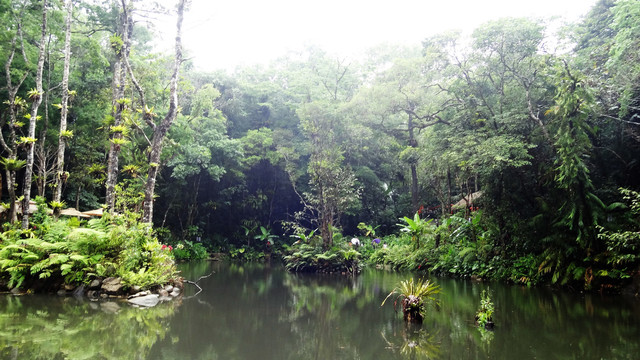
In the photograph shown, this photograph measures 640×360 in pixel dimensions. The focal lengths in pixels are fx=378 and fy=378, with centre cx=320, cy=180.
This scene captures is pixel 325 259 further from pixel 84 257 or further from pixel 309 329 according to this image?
pixel 309 329

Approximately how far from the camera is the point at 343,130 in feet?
61.7

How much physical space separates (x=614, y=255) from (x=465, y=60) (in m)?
7.32

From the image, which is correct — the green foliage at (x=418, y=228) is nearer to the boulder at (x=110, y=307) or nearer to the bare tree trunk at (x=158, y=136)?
the bare tree trunk at (x=158, y=136)

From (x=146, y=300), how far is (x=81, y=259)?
58.4 inches

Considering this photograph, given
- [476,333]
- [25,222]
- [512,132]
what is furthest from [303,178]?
[476,333]

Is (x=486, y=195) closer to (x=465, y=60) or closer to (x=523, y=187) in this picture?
(x=523, y=187)

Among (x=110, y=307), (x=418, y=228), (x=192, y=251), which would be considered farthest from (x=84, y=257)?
(x=192, y=251)

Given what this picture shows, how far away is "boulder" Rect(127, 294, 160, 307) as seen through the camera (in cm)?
639

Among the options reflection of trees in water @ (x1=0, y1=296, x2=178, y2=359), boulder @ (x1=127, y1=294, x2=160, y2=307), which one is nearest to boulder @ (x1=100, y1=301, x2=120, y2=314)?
reflection of trees in water @ (x1=0, y1=296, x2=178, y2=359)

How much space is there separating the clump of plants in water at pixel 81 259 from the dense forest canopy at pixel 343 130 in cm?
174

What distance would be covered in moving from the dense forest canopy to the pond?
3.03 metres

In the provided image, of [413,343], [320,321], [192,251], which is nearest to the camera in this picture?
[413,343]

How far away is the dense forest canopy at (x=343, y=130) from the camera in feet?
29.1

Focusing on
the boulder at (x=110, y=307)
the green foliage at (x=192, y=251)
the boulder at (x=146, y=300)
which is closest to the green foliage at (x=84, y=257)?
the boulder at (x=146, y=300)
